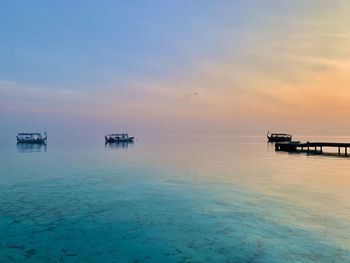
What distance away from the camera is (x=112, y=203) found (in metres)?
23.0

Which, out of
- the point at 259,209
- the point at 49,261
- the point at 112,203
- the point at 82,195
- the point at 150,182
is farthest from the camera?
the point at 150,182

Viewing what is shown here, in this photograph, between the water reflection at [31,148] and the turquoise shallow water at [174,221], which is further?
the water reflection at [31,148]

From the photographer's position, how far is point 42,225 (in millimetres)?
17078

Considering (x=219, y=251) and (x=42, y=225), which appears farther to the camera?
(x=42, y=225)

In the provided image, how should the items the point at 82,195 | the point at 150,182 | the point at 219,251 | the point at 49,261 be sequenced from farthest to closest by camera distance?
the point at 150,182 < the point at 82,195 < the point at 219,251 < the point at 49,261

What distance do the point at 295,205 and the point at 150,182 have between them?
16.2 meters

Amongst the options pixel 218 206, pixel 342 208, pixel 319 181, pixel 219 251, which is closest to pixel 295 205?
pixel 342 208

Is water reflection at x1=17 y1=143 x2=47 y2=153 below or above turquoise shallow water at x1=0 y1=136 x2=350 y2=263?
above

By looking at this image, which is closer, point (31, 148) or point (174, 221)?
point (174, 221)

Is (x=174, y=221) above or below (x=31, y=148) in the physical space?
below

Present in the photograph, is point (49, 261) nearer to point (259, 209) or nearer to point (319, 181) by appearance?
point (259, 209)

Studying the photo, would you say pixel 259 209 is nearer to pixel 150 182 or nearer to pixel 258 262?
pixel 258 262

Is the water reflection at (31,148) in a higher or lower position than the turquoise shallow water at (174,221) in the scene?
higher

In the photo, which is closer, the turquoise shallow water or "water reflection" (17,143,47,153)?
the turquoise shallow water
